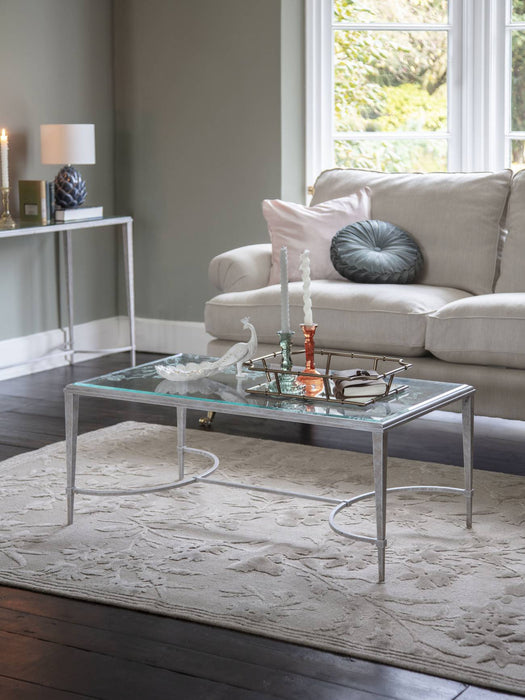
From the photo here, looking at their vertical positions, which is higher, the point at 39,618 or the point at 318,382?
the point at 318,382

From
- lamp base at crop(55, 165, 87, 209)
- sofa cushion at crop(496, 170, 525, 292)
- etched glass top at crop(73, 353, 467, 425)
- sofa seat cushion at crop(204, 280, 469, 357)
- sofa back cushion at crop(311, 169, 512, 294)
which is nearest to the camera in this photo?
etched glass top at crop(73, 353, 467, 425)

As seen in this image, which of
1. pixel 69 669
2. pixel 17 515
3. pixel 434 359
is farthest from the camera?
pixel 434 359

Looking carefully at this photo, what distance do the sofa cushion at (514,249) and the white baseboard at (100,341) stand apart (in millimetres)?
1855

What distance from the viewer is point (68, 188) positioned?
489 centimetres

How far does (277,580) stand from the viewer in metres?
2.50

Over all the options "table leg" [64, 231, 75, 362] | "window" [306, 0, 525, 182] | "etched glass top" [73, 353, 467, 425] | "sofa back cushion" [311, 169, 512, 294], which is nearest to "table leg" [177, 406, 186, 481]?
"etched glass top" [73, 353, 467, 425]

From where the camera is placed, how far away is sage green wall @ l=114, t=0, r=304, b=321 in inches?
202

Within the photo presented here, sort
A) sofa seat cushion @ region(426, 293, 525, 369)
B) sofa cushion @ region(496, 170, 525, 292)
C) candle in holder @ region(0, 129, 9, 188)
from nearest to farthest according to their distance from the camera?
sofa seat cushion @ region(426, 293, 525, 369) < sofa cushion @ region(496, 170, 525, 292) < candle in holder @ region(0, 129, 9, 188)

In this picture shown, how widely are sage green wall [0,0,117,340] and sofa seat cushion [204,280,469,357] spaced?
1.38 metres

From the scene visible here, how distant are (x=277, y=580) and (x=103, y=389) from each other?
2.29 ft

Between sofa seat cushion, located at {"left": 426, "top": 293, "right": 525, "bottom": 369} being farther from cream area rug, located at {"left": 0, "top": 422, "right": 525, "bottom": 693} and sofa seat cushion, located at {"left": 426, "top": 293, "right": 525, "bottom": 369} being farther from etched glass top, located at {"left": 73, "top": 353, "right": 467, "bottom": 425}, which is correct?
etched glass top, located at {"left": 73, "top": 353, "right": 467, "bottom": 425}

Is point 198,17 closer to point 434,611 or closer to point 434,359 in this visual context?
point 434,359

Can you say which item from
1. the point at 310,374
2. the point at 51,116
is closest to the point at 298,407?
the point at 310,374

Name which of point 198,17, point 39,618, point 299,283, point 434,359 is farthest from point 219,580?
point 198,17
